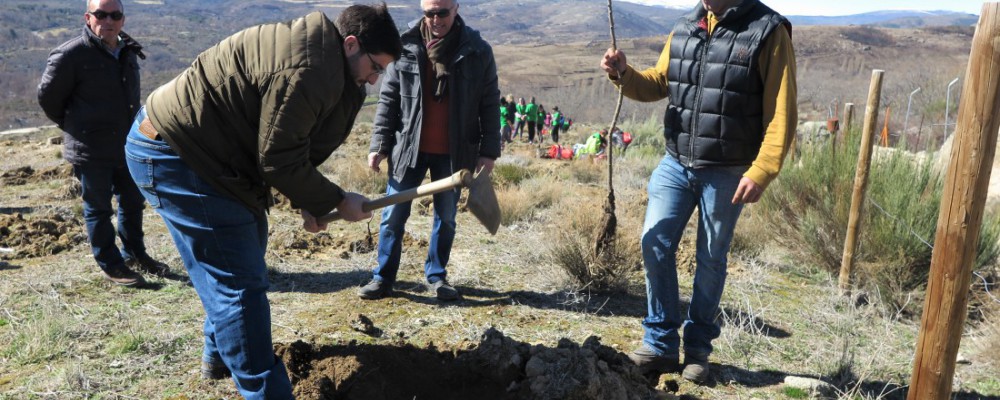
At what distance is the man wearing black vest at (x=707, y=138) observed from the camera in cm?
306

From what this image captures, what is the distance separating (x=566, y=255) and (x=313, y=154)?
2311 mm

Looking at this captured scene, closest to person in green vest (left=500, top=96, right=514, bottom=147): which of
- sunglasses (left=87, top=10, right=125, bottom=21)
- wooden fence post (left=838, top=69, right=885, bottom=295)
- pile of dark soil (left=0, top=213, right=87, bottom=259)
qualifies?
pile of dark soil (left=0, top=213, right=87, bottom=259)

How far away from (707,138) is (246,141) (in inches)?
77.5

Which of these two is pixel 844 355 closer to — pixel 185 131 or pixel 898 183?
pixel 898 183

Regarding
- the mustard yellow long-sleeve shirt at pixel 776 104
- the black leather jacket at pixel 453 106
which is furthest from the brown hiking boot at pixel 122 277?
the mustard yellow long-sleeve shirt at pixel 776 104

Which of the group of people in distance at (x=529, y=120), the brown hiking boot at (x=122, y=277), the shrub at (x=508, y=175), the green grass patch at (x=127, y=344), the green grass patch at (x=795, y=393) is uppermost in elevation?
the green grass patch at (x=127, y=344)

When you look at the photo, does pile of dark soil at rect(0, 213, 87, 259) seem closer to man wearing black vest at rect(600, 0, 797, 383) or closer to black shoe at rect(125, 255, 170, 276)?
black shoe at rect(125, 255, 170, 276)

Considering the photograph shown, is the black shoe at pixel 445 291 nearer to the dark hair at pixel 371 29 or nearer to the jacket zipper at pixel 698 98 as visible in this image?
the jacket zipper at pixel 698 98

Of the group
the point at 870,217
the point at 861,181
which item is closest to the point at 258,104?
the point at 861,181

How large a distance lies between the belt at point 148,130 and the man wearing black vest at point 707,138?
2058mm

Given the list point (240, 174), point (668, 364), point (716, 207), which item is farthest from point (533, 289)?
point (240, 174)

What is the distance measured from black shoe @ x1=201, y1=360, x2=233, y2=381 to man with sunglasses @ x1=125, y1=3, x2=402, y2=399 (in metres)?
0.66

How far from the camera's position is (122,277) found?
4520mm

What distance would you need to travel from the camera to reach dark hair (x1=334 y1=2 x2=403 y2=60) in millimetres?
2473
